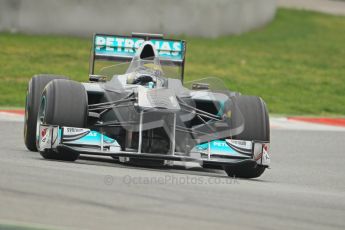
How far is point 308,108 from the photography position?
20.7 m

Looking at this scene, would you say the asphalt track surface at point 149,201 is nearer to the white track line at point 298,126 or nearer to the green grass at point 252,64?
the white track line at point 298,126

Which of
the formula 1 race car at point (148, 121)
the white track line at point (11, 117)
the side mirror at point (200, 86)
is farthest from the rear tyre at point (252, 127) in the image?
the white track line at point (11, 117)

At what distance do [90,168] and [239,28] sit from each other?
19948 mm

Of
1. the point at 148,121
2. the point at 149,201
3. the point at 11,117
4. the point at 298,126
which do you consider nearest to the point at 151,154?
the point at 148,121

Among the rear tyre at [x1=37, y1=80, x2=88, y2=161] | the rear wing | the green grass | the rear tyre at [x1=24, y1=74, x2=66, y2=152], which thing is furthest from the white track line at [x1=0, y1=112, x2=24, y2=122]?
the rear tyre at [x1=37, y1=80, x2=88, y2=161]

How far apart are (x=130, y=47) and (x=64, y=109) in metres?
2.87

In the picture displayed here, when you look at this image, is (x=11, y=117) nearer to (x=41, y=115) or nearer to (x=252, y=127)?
(x=41, y=115)

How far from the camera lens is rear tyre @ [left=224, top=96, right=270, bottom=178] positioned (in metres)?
10.7

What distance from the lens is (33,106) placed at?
449 inches

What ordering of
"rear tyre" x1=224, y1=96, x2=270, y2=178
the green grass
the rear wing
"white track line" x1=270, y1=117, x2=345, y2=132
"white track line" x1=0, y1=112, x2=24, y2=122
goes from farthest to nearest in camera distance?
1. the green grass
2. "white track line" x1=270, y1=117, x2=345, y2=132
3. "white track line" x1=0, y1=112, x2=24, y2=122
4. the rear wing
5. "rear tyre" x1=224, y1=96, x2=270, y2=178

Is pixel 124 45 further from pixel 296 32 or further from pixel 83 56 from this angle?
pixel 296 32

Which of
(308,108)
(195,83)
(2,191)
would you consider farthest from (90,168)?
(308,108)

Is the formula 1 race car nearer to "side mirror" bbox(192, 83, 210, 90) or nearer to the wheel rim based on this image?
the wheel rim

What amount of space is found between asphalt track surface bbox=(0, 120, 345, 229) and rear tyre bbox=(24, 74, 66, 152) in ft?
4.17
